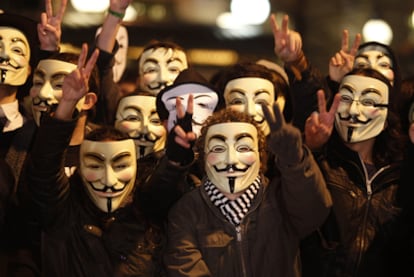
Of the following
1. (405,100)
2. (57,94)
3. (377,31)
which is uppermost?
(377,31)

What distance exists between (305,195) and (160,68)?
1903 mm

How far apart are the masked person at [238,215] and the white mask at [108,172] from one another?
338 millimetres

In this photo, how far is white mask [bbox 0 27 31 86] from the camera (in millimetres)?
7613

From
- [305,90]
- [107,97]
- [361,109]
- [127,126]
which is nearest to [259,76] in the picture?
[305,90]

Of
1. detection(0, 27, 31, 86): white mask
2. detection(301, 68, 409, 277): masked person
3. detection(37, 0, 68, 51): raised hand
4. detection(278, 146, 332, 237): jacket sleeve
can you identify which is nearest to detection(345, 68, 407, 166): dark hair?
detection(301, 68, 409, 277): masked person

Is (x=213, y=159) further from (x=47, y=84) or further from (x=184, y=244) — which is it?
(x=47, y=84)

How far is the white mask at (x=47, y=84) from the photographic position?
291 inches

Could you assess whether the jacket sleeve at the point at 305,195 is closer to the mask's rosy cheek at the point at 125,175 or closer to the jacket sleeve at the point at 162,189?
the jacket sleeve at the point at 162,189

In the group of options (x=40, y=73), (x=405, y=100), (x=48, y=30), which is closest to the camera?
(x=40, y=73)

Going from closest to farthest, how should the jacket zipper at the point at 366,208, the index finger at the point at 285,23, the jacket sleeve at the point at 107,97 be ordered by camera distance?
the jacket zipper at the point at 366,208 < the index finger at the point at 285,23 < the jacket sleeve at the point at 107,97

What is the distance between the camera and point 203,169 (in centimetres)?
705

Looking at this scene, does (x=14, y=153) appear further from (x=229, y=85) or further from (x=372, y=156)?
(x=372, y=156)

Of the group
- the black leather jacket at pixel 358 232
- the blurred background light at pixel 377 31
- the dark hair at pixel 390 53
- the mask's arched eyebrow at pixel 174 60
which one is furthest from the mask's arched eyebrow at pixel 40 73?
the blurred background light at pixel 377 31

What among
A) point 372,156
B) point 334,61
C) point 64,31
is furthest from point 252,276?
point 64,31
